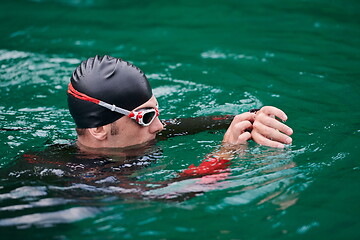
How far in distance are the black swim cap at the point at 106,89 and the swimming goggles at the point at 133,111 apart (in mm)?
35

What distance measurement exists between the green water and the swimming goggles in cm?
53

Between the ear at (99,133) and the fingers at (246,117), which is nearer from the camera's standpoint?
the fingers at (246,117)

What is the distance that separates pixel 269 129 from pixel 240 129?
0.30 meters

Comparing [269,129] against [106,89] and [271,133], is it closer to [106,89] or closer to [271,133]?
[271,133]

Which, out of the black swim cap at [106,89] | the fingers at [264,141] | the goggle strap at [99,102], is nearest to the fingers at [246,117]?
the fingers at [264,141]

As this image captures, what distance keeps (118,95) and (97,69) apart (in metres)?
0.38

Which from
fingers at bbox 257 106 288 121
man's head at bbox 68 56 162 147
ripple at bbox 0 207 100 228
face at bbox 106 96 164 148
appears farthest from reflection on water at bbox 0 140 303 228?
fingers at bbox 257 106 288 121

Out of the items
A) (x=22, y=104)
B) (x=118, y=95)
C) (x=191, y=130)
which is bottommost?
(x=22, y=104)

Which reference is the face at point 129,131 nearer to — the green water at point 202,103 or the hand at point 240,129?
the green water at point 202,103

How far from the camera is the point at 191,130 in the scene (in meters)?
6.01

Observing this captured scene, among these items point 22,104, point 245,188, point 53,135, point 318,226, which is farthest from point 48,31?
point 318,226

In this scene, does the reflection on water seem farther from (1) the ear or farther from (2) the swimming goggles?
(2) the swimming goggles

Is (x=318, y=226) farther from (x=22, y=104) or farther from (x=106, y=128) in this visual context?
(x=22, y=104)

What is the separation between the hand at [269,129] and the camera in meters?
4.54
